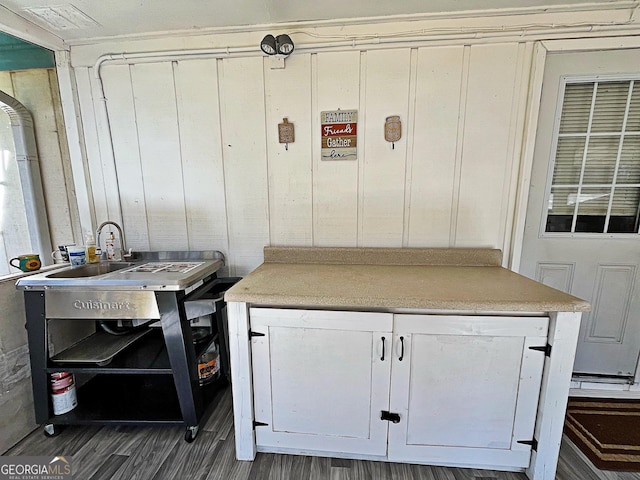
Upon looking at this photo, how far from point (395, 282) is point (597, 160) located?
4.90 feet

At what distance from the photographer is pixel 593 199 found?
1.69m

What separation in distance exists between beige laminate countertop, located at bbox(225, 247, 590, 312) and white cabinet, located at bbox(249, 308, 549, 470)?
8cm

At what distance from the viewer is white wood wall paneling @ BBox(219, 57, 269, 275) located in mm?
1701

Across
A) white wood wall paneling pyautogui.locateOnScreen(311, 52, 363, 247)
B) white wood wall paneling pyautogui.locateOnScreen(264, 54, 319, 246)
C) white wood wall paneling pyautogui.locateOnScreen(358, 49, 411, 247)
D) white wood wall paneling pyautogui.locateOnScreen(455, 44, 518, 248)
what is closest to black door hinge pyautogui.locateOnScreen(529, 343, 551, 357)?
white wood wall paneling pyautogui.locateOnScreen(455, 44, 518, 248)

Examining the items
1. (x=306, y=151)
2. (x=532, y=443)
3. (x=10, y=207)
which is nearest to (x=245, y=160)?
(x=306, y=151)

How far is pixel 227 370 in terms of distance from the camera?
1840 millimetres

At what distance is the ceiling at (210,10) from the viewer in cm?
142

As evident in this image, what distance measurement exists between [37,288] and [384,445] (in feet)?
5.91

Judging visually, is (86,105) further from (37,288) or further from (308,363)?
(308,363)

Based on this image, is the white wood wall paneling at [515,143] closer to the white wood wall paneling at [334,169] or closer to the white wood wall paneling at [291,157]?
the white wood wall paneling at [334,169]

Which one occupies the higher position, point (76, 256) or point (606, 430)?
point (76, 256)

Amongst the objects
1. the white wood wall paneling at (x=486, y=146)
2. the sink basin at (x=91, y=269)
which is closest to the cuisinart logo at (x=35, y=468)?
the sink basin at (x=91, y=269)

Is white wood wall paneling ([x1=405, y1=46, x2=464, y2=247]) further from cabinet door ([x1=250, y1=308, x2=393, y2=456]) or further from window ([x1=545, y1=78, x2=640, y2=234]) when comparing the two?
cabinet door ([x1=250, y1=308, x2=393, y2=456])

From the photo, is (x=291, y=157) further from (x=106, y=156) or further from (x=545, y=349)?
(x=545, y=349)
